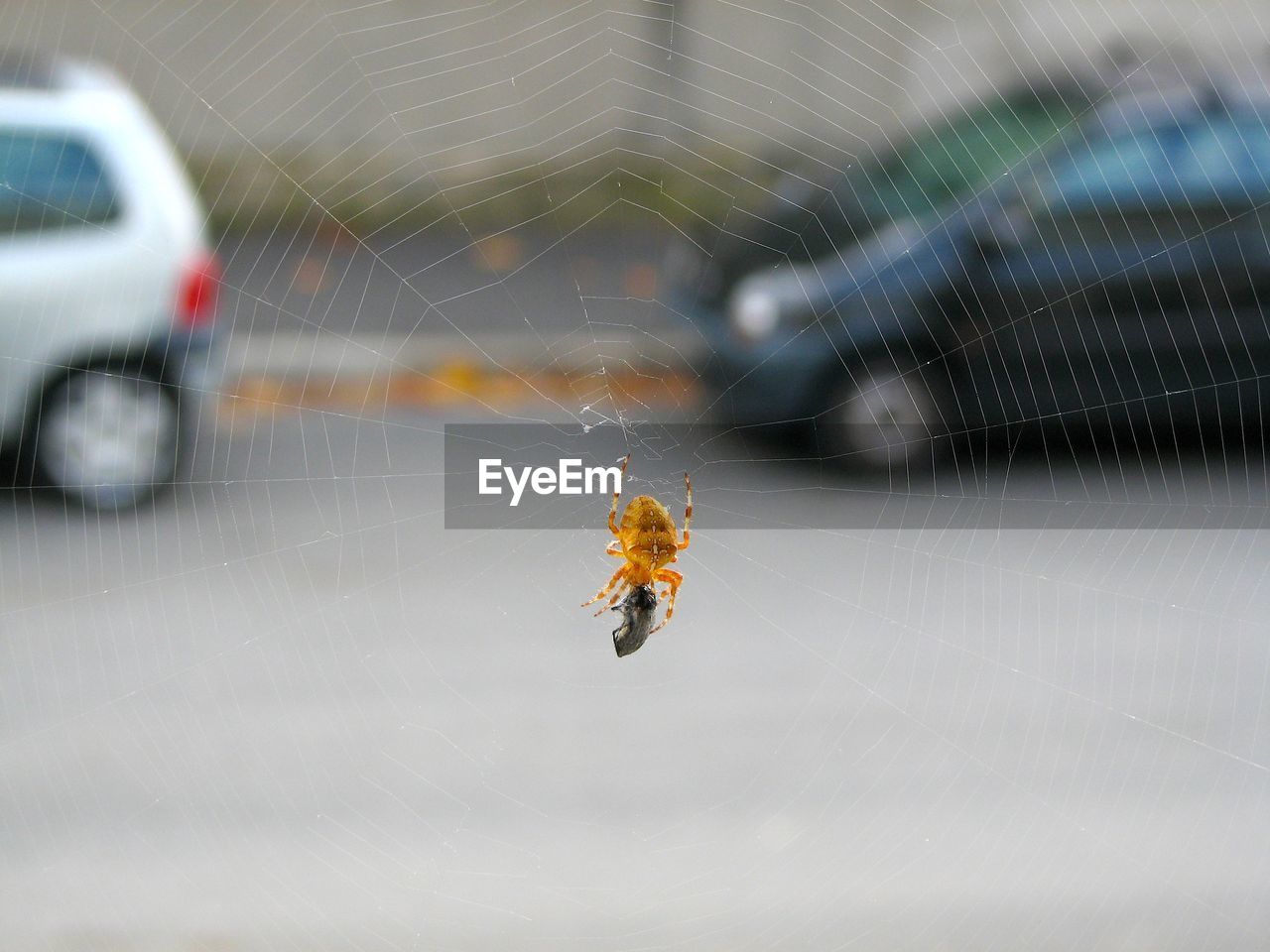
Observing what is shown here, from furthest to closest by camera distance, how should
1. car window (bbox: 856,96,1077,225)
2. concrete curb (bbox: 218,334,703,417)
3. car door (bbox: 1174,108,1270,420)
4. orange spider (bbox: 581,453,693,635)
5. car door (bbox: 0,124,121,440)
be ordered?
concrete curb (bbox: 218,334,703,417), car window (bbox: 856,96,1077,225), car door (bbox: 1174,108,1270,420), car door (bbox: 0,124,121,440), orange spider (bbox: 581,453,693,635)

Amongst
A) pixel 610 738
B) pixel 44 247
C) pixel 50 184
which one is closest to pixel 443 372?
pixel 50 184

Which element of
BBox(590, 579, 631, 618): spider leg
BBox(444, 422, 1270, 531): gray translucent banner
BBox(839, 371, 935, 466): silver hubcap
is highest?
BBox(839, 371, 935, 466): silver hubcap

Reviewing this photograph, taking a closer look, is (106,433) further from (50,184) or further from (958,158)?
(958,158)

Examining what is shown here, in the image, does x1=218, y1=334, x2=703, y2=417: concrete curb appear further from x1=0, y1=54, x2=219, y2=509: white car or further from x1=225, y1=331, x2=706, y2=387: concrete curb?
x1=0, y1=54, x2=219, y2=509: white car

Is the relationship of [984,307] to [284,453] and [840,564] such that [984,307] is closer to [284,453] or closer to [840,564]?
[840,564]

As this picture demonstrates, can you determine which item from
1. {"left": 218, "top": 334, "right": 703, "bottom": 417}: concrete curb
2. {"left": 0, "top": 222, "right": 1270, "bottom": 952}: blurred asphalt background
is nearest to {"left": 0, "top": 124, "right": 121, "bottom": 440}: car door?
{"left": 0, "top": 222, "right": 1270, "bottom": 952}: blurred asphalt background

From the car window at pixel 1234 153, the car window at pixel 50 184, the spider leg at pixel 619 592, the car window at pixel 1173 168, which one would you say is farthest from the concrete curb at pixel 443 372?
the spider leg at pixel 619 592

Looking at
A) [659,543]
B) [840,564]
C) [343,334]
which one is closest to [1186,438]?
[840,564]
